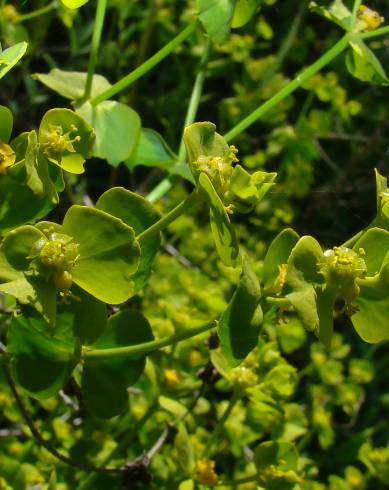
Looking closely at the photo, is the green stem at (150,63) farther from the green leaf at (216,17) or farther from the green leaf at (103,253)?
the green leaf at (103,253)

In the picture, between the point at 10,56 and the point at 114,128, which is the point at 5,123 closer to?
the point at 10,56

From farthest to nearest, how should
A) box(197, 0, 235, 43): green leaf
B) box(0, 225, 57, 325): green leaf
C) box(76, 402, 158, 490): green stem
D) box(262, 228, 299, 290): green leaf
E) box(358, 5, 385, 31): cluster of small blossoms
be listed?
box(358, 5, 385, 31): cluster of small blossoms → box(76, 402, 158, 490): green stem → box(197, 0, 235, 43): green leaf → box(262, 228, 299, 290): green leaf → box(0, 225, 57, 325): green leaf

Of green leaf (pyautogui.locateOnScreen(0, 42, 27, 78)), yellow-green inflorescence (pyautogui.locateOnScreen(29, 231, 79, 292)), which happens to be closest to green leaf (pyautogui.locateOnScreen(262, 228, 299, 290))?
yellow-green inflorescence (pyautogui.locateOnScreen(29, 231, 79, 292))

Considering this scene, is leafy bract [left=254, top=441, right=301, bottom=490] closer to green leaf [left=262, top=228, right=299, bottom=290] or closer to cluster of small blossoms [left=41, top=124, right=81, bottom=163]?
green leaf [left=262, top=228, right=299, bottom=290]

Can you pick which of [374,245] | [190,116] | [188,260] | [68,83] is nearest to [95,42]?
[68,83]

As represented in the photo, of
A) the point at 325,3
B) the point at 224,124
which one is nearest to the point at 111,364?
the point at 325,3
